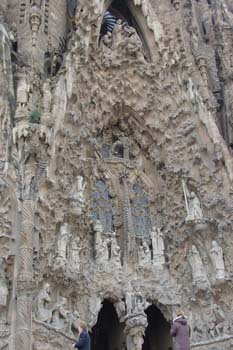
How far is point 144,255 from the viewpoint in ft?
37.7

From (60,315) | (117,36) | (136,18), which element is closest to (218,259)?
(60,315)

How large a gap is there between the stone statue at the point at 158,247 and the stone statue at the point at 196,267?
0.65m

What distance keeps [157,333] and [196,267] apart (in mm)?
2089

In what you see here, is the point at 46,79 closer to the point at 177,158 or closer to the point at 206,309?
the point at 177,158

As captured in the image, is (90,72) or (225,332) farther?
(90,72)

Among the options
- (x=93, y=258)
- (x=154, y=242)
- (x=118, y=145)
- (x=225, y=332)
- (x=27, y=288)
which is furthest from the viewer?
(x=118, y=145)

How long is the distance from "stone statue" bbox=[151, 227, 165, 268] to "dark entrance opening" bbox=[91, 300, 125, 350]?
1.38 meters

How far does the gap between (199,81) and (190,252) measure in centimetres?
459

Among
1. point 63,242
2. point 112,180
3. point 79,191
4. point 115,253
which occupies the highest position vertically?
point 112,180

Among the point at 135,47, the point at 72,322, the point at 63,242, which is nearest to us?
the point at 72,322

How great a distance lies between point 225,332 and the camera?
10320 millimetres

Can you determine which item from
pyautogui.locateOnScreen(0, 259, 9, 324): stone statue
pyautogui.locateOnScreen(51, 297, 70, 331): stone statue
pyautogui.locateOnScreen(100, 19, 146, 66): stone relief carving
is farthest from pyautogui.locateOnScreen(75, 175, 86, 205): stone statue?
pyautogui.locateOnScreen(100, 19, 146, 66): stone relief carving

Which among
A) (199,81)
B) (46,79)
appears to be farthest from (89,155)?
(199,81)

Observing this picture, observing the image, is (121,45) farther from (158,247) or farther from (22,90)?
(158,247)
